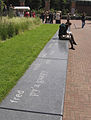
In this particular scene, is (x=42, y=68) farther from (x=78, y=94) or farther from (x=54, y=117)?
(x=54, y=117)

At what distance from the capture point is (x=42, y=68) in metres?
5.59

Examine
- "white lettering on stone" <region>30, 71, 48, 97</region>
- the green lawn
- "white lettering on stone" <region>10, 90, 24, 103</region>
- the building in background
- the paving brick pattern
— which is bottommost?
the paving brick pattern

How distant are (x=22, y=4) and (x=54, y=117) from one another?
54.0m

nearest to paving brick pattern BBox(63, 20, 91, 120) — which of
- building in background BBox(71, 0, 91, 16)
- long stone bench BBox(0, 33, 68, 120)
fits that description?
long stone bench BBox(0, 33, 68, 120)

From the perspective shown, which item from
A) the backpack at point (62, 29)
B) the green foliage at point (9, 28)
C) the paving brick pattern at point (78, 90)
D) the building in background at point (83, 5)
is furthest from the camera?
the building in background at point (83, 5)

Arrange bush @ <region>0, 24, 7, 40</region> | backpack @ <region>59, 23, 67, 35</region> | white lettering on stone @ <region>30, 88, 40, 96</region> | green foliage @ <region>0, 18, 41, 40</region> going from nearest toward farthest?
white lettering on stone @ <region>30, 88, 40, 96</region>
backpack @ <region>59, 23, 67, 35</region>
bush @ <region>0, 24, 7, 40</region>
green foliage @ <region>0, 18, 41, 40</region>

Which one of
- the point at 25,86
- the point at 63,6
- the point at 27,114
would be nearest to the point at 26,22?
the point at 25,86

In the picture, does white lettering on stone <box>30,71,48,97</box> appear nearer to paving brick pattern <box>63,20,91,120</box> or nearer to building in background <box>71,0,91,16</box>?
paving brick pattern <box>63,20,91,120</box>

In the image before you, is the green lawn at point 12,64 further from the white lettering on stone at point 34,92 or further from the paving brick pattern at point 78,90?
the paving brick pattern at point 78,90

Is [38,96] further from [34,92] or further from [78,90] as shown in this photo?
[78,90]

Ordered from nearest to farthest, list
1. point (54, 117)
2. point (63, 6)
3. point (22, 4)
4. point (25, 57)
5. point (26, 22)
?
point (54, 117)
point (25, 57)
point (26, 22)
point (22, 4)
point (63, 6)

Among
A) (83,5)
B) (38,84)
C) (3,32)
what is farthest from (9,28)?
(83,5)

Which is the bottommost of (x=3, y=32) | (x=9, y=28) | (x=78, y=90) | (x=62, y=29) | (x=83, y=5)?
(x=78, y=90)

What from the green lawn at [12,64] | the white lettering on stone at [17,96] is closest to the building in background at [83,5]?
the green lawn at [12,64]
